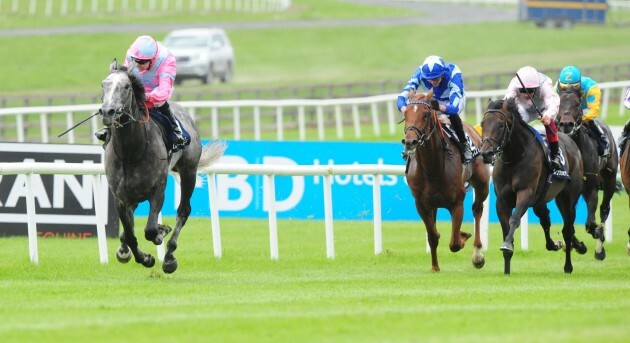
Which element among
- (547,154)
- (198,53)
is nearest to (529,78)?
(547,154)

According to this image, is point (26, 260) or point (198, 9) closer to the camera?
point (26, 260)

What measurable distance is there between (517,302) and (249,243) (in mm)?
6170

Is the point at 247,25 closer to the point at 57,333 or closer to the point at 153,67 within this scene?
the point at 153,67

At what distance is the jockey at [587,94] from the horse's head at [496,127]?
4.98ft

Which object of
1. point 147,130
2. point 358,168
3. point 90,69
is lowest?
point 90,69

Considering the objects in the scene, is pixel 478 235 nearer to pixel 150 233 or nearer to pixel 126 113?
pixel 150 233

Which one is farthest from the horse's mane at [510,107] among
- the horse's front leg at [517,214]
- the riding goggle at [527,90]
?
the horse's front leg at [517,214]

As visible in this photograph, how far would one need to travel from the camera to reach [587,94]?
13984 mm

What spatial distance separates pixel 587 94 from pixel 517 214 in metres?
2.36

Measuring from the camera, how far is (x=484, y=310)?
895 cm

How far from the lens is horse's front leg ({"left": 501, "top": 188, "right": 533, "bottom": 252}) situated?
39.5 ft

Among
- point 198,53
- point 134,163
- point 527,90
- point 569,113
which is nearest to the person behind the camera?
point 134,163

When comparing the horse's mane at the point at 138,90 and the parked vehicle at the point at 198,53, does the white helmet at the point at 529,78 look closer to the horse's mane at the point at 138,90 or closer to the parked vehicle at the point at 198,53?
the horse's mane at the point at 138,90

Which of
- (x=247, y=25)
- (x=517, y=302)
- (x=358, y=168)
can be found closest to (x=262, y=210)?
(x=358, y=168)
